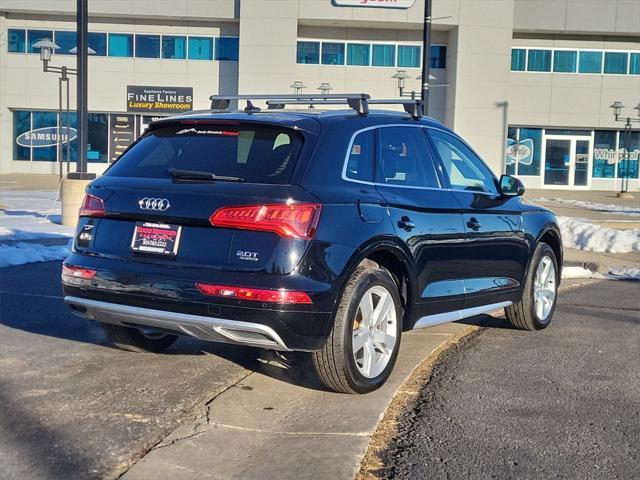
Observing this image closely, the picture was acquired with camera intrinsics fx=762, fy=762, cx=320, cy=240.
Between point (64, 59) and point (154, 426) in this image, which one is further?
point (64, 59)

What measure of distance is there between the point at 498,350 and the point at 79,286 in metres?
3.31

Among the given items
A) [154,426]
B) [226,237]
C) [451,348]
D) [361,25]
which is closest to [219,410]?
[154,426]

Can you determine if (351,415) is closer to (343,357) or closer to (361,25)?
(343,357)

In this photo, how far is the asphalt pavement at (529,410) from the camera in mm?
3734

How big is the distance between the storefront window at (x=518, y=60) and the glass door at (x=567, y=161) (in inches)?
150

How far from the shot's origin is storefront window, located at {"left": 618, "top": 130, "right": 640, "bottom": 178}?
1566 inches

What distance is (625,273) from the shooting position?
10430 mm

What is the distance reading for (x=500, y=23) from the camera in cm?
3628

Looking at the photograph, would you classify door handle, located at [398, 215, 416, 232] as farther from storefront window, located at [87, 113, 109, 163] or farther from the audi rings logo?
storefront window, located at [87, 113, 109, 163]

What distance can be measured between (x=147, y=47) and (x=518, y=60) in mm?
18685

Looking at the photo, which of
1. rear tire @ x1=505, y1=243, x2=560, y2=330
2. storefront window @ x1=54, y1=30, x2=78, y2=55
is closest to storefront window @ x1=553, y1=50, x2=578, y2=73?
storefront window @ x1=54, y1=30, x2=78, y2=55

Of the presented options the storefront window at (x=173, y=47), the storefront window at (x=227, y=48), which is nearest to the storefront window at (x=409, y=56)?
the storefront window at (x=227, y=48)

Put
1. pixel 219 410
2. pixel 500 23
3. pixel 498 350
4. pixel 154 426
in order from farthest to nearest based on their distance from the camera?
1. pixel 500 23
2. pixel 498 350
3. pixel 219 410
4. pixel 154 426

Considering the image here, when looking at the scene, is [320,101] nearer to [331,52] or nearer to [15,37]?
[331,52]
